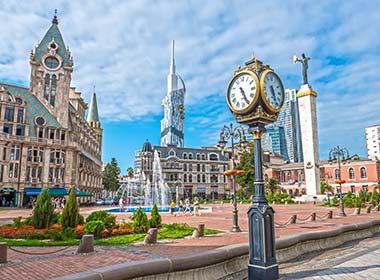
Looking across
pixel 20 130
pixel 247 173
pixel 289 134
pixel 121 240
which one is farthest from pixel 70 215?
pixel 289 134

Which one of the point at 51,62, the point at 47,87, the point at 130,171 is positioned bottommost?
the point at 130,171

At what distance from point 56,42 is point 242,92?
50.5 meters

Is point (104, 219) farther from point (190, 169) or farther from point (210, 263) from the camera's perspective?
point (190, 169)

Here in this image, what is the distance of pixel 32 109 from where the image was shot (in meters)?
45.1

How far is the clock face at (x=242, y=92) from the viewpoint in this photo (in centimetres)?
642

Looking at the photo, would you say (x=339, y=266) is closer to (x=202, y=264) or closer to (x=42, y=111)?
(x=202, y=264)

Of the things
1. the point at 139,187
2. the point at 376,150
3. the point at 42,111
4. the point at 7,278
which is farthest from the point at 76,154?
the point at 376,150

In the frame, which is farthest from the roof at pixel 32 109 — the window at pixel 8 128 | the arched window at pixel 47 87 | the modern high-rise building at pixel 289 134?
the modern high-rise building at pixel 289 134

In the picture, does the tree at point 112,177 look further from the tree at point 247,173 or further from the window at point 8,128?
the window at point 8,128

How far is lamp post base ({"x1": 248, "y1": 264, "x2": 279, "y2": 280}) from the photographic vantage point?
5.66 meters

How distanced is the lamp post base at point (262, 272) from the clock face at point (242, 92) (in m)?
3.03

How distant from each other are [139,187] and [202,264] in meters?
67.8

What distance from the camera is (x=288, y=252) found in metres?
8.66

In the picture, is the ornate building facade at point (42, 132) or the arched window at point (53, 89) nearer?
the ornate building facade at point (42, 132)
